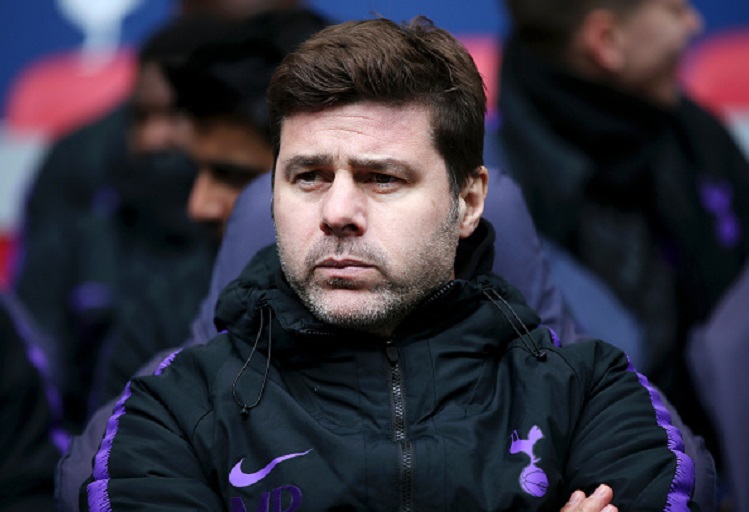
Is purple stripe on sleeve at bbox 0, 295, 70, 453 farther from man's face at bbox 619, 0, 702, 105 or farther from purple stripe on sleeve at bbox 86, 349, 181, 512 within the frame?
man's face at bbox 619, 0, 702, 105

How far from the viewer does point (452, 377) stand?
1.71 metres

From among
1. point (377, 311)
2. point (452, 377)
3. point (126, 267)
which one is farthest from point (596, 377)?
point (126, 267)

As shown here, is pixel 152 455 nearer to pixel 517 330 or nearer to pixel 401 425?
pixel 401 425

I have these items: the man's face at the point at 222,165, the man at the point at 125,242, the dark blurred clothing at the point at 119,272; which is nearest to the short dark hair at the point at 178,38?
the man at the point at 125,242

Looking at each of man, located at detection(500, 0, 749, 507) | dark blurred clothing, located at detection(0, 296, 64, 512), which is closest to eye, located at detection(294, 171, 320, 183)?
dark blurred clothing, located at detection(0, 296, 64, 512)

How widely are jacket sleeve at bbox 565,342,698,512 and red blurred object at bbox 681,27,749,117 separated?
2.45 m

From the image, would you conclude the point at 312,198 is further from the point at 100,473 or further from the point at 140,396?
the point at 100,473

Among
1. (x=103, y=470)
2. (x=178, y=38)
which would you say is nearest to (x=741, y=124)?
(x=178, y=38)

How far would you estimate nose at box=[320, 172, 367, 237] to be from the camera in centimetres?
166

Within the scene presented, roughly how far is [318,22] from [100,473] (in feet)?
5.42

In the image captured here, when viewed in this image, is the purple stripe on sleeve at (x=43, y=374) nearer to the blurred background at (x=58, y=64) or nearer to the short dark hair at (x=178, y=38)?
the short dark hair at (x=178, y=38)

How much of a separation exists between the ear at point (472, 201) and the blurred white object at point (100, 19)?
2787 mm

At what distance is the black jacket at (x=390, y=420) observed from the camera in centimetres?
158

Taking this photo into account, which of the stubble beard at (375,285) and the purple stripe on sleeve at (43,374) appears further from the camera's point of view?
the purple stripe on sleeve at (43,374)
